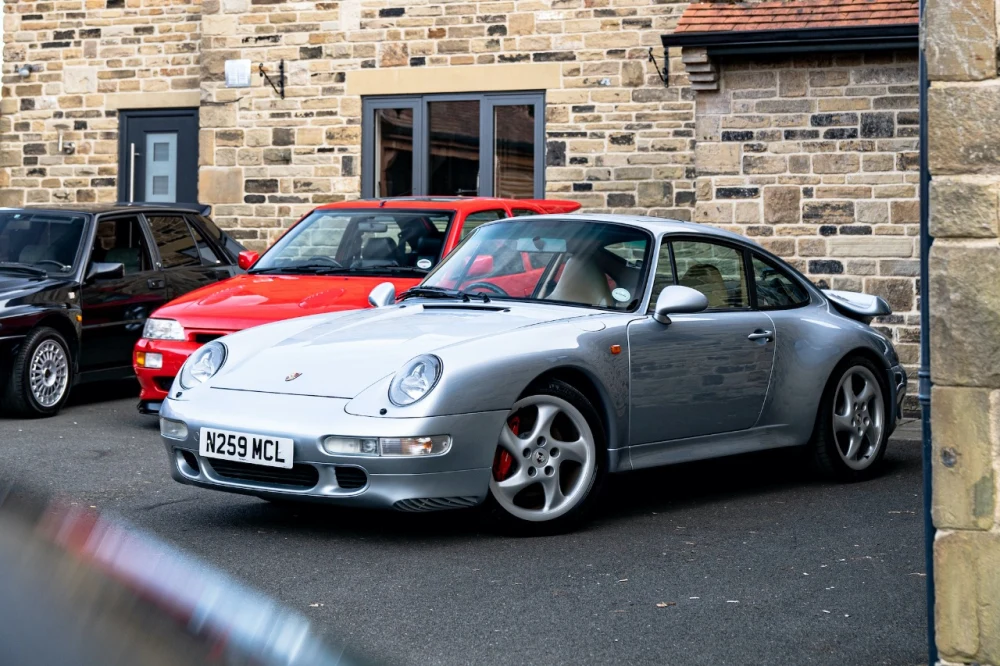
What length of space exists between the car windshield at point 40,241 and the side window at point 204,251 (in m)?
1.09

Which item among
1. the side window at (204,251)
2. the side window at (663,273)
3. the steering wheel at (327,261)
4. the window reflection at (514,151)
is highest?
the window reflection at (514,151)

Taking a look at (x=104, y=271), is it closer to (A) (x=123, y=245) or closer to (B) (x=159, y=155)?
(A) (x=123, y=245)

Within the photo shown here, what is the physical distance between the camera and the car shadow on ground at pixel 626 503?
6.62 meters

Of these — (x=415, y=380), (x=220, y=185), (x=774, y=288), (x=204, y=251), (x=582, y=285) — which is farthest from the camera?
(x=220, y=185)

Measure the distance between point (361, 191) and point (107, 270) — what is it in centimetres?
602

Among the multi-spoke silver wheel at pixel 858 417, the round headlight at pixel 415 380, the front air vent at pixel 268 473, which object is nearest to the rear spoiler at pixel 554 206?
the multi-spoke silver wheel at pixel 858 417

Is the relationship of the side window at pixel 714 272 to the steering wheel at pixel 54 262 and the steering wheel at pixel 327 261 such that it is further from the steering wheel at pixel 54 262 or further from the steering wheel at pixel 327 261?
the steering wheel at pixel 54 262

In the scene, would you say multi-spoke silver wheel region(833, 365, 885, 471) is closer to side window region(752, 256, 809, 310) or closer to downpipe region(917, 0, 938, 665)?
side window region(752, 256, 809, 310)

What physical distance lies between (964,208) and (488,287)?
3787 mm

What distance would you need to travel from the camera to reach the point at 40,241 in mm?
11398

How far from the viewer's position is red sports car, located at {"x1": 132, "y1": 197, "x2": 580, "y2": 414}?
9.53 metres

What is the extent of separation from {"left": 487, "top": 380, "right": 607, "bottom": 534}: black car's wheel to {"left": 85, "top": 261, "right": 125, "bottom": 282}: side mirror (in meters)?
5.56

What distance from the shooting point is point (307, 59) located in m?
16.9

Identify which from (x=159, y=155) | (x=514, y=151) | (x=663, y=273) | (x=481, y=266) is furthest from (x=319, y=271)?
(x=159, y=155)
